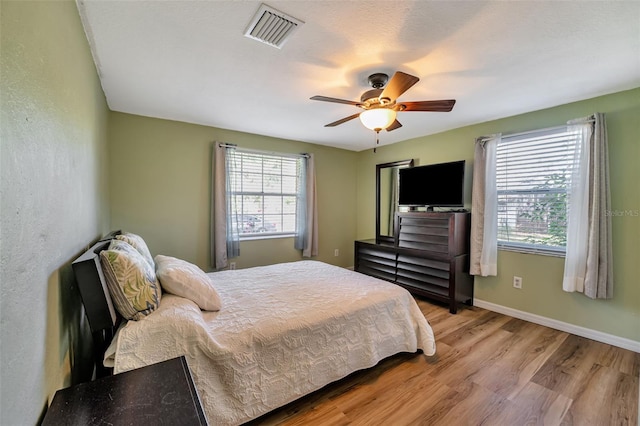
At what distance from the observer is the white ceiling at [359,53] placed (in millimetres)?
1485

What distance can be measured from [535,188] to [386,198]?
2025 millimetres

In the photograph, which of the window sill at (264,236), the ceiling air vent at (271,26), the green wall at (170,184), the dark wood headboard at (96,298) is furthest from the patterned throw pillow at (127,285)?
the window sill at (264,236)

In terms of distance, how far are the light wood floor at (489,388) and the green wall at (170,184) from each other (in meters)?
2.46

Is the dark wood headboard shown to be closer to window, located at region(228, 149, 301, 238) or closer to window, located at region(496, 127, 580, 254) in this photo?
window, located at region(228, 149, 301, 238)

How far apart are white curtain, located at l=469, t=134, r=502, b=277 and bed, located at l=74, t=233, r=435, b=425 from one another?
1528mm

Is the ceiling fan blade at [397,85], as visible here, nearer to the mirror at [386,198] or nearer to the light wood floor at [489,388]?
the light wood floor at [489,388]

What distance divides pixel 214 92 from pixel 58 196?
1.76m

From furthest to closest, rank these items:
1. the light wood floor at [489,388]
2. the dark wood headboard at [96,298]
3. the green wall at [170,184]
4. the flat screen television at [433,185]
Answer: the flat screen television at [433,185], the green wall at [170,184], the light wood floor at [489,388], the dark wood headboard at [96,298]

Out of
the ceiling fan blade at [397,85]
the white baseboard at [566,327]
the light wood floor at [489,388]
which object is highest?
the ceiling fan blade at [397,85]

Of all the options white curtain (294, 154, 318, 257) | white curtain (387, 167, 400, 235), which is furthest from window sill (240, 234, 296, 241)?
white curtain (387, 167, 400, 235)

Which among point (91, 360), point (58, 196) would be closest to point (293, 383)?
point (91, 360)

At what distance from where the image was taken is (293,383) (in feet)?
5.48

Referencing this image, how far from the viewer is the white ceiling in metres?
1.49

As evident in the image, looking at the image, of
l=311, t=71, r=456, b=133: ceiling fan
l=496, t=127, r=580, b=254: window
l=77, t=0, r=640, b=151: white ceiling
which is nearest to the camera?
l=77, t=0, r=640, b=151: white ceiling
